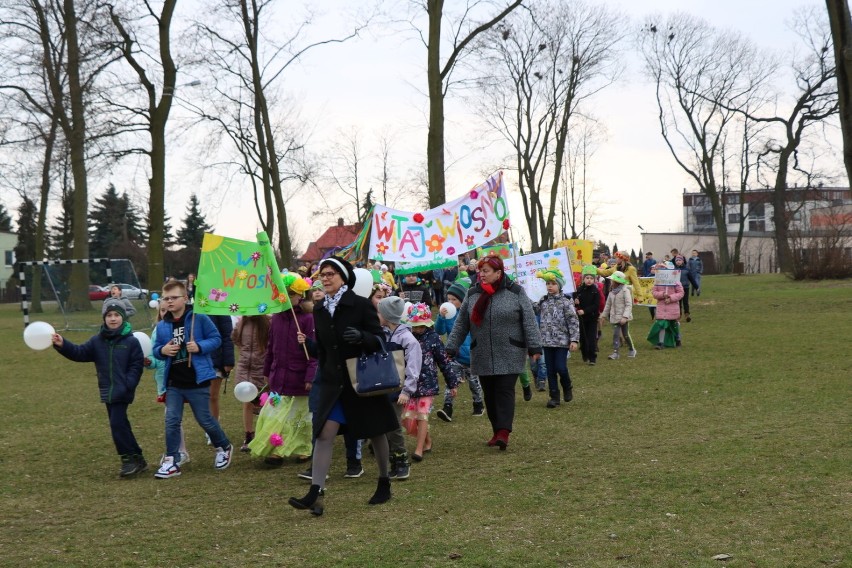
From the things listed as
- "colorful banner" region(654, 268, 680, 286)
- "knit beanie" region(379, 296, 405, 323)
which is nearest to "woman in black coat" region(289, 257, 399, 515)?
"knit beanie" region(379, 296, 405, 323)

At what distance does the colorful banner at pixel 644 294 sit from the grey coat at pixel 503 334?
35.8ft

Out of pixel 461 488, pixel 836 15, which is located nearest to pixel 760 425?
pixel 461 488

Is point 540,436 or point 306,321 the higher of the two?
point 306,321

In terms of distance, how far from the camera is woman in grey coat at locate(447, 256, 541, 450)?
8.91 metres

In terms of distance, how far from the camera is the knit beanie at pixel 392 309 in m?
7.83

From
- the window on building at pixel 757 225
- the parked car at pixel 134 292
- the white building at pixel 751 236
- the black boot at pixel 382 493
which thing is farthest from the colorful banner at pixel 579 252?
the window on building at pixel 757 225

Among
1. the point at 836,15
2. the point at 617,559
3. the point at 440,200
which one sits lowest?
the point at 617,559

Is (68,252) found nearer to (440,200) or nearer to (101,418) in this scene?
(440,200)

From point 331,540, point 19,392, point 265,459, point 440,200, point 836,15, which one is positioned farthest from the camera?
point 440,200

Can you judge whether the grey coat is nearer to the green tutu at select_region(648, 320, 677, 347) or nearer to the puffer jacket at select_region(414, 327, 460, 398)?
the puffer jacket at select_region(414, 327, 460, 398)

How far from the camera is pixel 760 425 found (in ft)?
30.9

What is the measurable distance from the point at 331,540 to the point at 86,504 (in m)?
2.39

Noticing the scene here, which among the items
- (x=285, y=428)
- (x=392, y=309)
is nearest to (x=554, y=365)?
(x=285, y=428)

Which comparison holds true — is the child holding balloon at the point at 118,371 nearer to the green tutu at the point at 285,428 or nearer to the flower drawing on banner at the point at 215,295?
the flower drawing on banner at the point at 215,295
